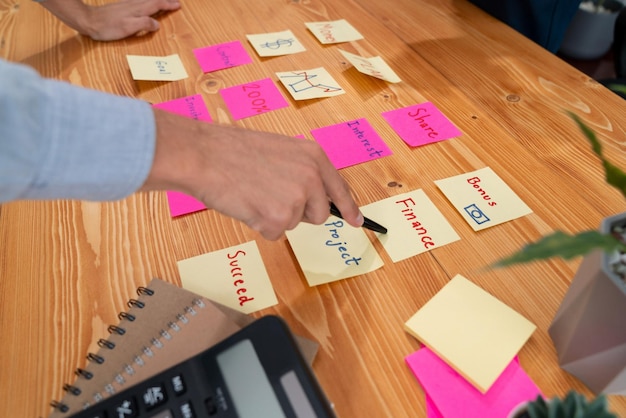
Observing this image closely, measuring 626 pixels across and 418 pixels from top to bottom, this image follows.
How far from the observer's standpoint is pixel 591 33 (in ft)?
6.22

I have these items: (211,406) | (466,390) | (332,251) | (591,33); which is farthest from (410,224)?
(591,33)

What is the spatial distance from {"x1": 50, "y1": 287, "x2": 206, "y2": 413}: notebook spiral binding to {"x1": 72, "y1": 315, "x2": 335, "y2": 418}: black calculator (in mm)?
33

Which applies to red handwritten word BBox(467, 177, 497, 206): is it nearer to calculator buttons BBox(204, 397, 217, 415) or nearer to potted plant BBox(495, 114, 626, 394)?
potted plant BBox(495, 114, 626, 394)

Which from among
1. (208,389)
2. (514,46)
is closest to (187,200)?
(208,389)

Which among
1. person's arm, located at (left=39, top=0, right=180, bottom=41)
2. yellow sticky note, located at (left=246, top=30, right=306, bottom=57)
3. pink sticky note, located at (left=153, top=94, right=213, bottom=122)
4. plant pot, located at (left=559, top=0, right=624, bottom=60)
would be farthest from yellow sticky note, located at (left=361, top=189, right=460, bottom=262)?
plant pot, located at (left=559, top=0, right=624, bottom=60)

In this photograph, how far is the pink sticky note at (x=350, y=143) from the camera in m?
0.66

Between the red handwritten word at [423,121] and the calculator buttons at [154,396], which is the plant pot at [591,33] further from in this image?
the calculator buttons at [154,396]

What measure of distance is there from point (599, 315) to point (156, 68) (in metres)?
0.78

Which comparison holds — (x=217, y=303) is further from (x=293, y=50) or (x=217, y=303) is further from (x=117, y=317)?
(x=293, y=50)

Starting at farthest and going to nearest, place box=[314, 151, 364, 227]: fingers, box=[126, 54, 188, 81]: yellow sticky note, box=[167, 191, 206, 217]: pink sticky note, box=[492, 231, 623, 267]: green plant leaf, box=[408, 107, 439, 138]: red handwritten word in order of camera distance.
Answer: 1. box=[126, 54, 188, 81]: yellow sticky note
2. box=[408, 107, 439, 138]: red handwritten word
3. box=[167, 191, 206, 217]: pink sticky note
4. box=[314, 151, 364, 227]: fingers
5. box=[492, 231, 623, 267]: green plant leaf

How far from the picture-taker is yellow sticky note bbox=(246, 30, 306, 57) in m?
0.87

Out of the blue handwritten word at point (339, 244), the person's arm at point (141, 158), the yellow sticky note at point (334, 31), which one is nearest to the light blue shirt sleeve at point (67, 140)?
the person's arm at point (141, 158)

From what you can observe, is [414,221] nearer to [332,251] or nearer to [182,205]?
[332,251]

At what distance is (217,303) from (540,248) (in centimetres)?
33
